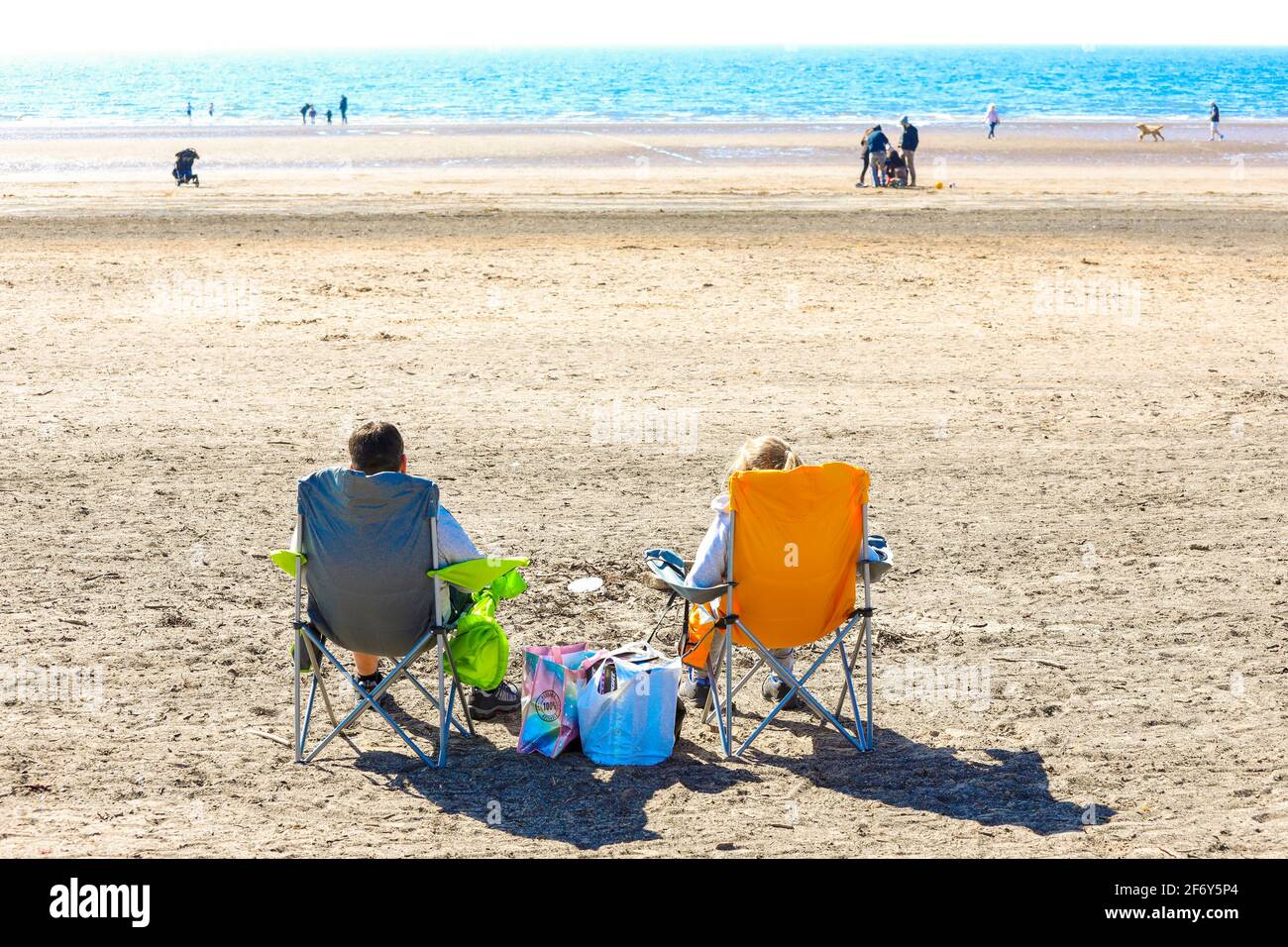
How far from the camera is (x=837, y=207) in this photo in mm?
24219

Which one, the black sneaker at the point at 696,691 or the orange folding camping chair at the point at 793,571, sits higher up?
the orange folding camping chair at the point at 793,571

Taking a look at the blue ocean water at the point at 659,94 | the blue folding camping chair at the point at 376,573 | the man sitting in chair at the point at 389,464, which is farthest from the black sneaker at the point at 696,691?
the blue ocean water at the point at 659,94

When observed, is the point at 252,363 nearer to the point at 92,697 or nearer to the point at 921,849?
the point at 92,697

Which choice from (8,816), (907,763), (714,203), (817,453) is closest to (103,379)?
(817,453)

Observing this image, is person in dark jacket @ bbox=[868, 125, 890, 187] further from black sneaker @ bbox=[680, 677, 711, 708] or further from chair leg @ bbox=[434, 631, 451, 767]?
chair leg @ bbox=[434, 631, 451, 767]

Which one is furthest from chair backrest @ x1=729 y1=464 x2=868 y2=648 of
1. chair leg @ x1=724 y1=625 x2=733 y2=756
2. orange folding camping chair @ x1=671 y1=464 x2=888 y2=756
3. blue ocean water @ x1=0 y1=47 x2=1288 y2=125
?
blue ocean water @ x1=0 y1=47 x2=1288 y2=125

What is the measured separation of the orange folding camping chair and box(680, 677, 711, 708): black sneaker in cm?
34

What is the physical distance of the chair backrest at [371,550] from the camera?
211 inches

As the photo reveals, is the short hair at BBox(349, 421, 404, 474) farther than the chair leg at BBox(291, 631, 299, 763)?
Yes

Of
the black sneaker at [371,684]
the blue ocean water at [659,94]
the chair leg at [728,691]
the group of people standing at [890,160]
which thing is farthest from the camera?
the blue ocean water at [659,94]

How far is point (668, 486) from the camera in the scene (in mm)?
9102

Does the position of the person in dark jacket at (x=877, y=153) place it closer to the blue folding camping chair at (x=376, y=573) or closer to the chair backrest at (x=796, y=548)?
the chair backrest at (x=796, y=548)

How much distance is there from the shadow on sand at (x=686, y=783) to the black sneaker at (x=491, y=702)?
206 millimetres

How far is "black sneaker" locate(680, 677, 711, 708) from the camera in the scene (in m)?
6.06
